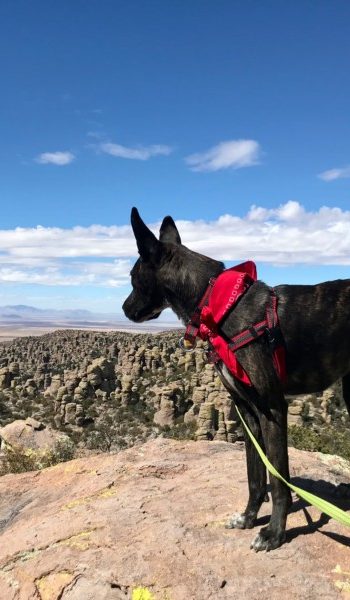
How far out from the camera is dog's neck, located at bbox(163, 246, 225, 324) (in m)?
4.97

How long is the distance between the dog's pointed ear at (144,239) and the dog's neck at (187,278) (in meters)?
0.24

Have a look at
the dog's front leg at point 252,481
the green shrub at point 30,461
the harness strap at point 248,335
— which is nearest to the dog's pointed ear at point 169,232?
the harness strap at point 248,335

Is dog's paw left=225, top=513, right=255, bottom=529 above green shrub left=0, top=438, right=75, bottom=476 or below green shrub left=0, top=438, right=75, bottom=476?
above

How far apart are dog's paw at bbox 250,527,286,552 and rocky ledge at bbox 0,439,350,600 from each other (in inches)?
2.9

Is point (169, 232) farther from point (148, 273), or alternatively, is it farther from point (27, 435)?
point (27, 435)

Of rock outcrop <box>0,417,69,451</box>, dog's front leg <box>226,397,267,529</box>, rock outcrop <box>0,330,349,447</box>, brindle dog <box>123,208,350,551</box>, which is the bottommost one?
rock outcrop <box>0,330,349,447</box>

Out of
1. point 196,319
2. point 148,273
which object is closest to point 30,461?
point 148,273

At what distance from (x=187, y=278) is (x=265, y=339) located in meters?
1.06

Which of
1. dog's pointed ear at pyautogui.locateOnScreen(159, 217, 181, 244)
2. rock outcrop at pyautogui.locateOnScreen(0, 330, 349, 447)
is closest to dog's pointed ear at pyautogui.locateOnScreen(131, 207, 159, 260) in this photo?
dog's pointed ear at pyautogui.locateOnScreen(159, 217, 181, 244)

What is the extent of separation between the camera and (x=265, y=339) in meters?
4.50

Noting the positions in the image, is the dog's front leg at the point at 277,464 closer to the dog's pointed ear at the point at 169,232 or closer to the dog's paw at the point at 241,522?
the dog's paw at the point at 241,522

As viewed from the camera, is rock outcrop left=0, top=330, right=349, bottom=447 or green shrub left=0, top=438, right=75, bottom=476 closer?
green shrub left=0, top=438, right=75, bottom=476

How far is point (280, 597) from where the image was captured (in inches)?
151

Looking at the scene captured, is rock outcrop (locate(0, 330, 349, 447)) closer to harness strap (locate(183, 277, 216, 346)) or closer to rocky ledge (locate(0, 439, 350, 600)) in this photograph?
rocky ledge (locate(0, 439, 350, 600))
